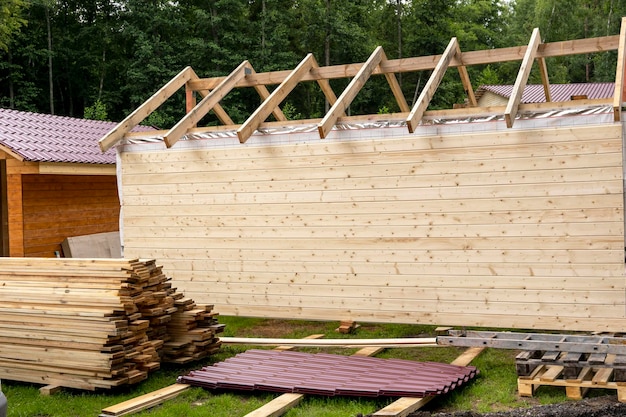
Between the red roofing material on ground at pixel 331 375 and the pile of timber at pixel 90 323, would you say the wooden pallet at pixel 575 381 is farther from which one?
the pile of timber at pixel 90 323

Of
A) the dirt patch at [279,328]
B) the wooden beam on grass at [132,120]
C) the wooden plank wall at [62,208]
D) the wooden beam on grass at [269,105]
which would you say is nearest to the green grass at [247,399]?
the dirt patch at [279,328]

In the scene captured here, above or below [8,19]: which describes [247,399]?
below

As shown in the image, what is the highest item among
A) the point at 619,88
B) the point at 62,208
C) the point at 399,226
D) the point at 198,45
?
the point at 198,45

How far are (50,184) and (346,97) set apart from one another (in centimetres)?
726

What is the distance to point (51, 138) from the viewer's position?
14.6 meters

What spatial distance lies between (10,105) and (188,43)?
9.44 m

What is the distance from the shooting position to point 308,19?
1415 inches

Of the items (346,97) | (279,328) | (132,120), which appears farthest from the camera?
(132,120)

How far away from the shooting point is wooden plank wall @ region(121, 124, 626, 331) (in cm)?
876

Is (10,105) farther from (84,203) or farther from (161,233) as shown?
(161,233)

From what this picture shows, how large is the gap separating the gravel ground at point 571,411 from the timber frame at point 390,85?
3.43m

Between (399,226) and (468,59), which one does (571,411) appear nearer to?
(399,226)

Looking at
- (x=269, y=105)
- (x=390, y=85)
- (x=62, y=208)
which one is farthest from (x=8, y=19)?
(x=390, y=85)

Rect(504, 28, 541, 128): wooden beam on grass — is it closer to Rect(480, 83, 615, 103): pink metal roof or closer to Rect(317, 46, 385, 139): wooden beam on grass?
Rect(317, 46, 385, 139): wooden beam on grass
